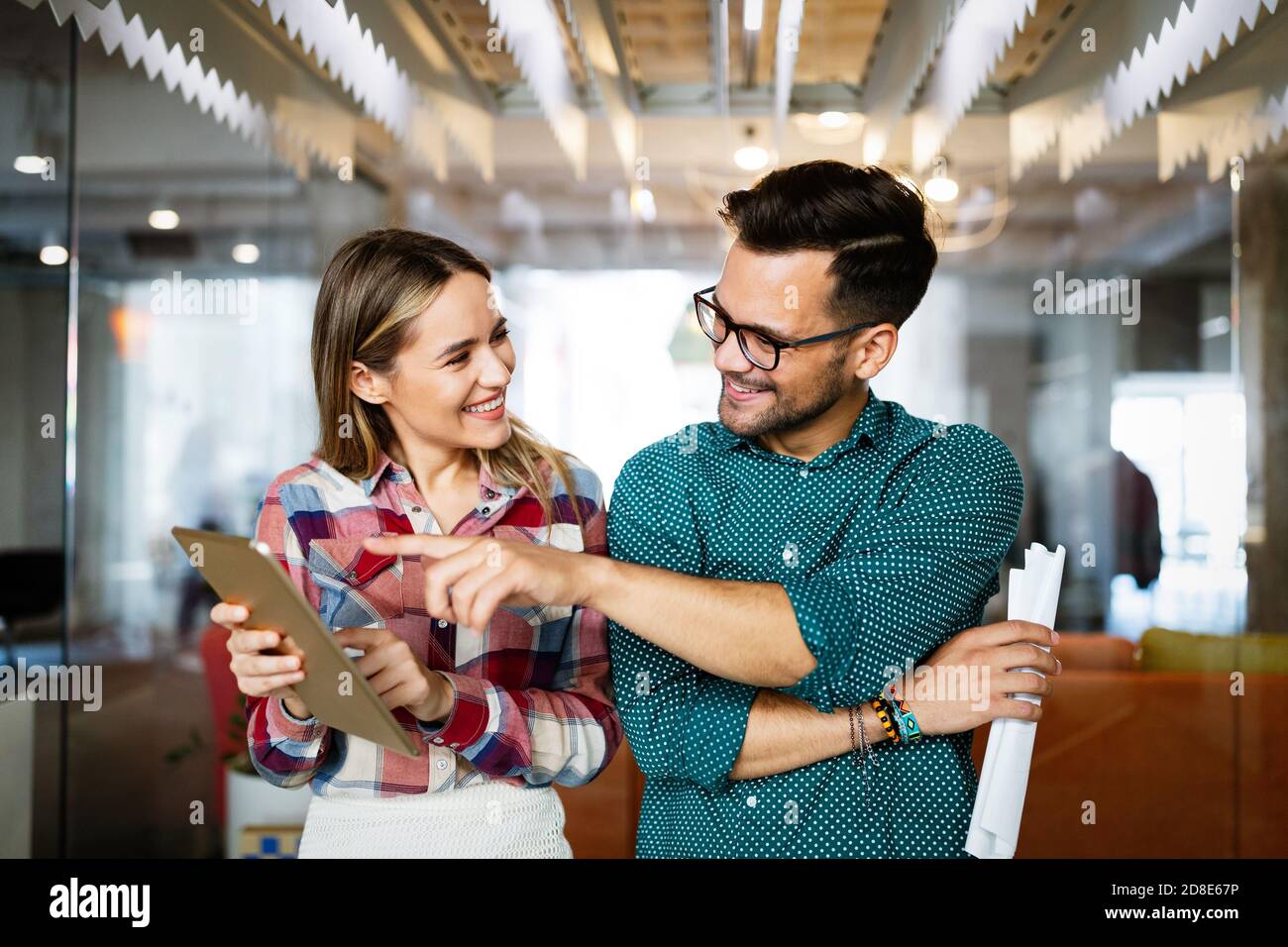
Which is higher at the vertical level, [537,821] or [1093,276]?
[1093,276]

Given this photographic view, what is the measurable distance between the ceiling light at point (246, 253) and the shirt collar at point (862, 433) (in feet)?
17.7

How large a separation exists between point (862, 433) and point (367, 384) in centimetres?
67

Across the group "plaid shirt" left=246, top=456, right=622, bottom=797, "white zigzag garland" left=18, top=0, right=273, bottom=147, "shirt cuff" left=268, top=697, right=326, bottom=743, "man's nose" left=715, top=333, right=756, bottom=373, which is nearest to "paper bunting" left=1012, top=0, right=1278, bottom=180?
"man's nose" left=715, top=333, right=756, bottom=373

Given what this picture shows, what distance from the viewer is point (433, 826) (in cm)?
133

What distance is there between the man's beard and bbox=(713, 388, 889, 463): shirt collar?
0.04 meters

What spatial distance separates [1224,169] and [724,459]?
20.5 feet

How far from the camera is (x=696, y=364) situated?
24.1ft

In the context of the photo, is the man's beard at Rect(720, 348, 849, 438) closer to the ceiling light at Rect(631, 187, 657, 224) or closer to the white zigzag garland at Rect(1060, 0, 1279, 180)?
the white zigzag garland at Rect(1060, 0, 1279, 180)

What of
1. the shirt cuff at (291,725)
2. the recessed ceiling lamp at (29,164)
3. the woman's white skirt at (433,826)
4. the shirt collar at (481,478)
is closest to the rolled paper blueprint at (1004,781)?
the woman's white skirt at (433,826)

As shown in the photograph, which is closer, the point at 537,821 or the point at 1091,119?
the point at 537,821

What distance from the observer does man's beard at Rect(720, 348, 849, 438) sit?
135 cm
